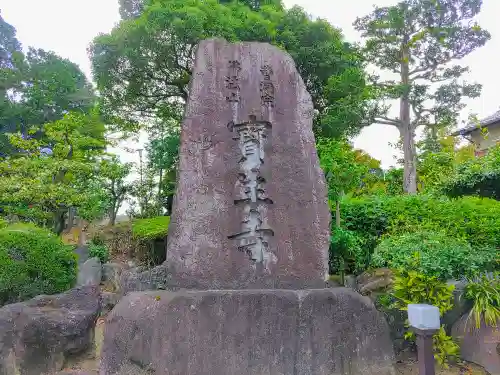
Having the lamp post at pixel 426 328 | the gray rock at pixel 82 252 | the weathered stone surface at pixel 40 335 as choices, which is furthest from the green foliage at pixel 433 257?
the gray rock at pixel 82 252

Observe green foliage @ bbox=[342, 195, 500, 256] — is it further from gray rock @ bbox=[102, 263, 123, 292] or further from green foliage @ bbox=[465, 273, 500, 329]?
gray rock @ bbox=[102, 263, 123, 292]

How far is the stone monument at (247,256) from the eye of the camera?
3.55m

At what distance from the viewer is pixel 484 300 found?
4480 millimetres

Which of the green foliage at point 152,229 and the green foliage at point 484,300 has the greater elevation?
the green foliage at point 152,229

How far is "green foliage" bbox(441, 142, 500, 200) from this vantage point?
10570 mm

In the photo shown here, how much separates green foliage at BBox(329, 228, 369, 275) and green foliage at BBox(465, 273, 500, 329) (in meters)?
3.39

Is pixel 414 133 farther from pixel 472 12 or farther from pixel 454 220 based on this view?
pixel 454 220

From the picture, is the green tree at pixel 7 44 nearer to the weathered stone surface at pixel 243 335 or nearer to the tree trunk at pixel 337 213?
the tree trunk at pixel 337 213

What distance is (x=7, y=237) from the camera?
651 centimetres

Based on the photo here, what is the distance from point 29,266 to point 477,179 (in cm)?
1054

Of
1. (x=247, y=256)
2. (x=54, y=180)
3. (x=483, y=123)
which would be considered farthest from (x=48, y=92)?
(x=483, y=123)

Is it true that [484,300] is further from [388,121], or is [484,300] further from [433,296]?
[388,121]

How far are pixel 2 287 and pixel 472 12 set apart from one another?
63.1 ft

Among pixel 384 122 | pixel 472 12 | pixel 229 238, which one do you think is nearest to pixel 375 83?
pixel 384 122
